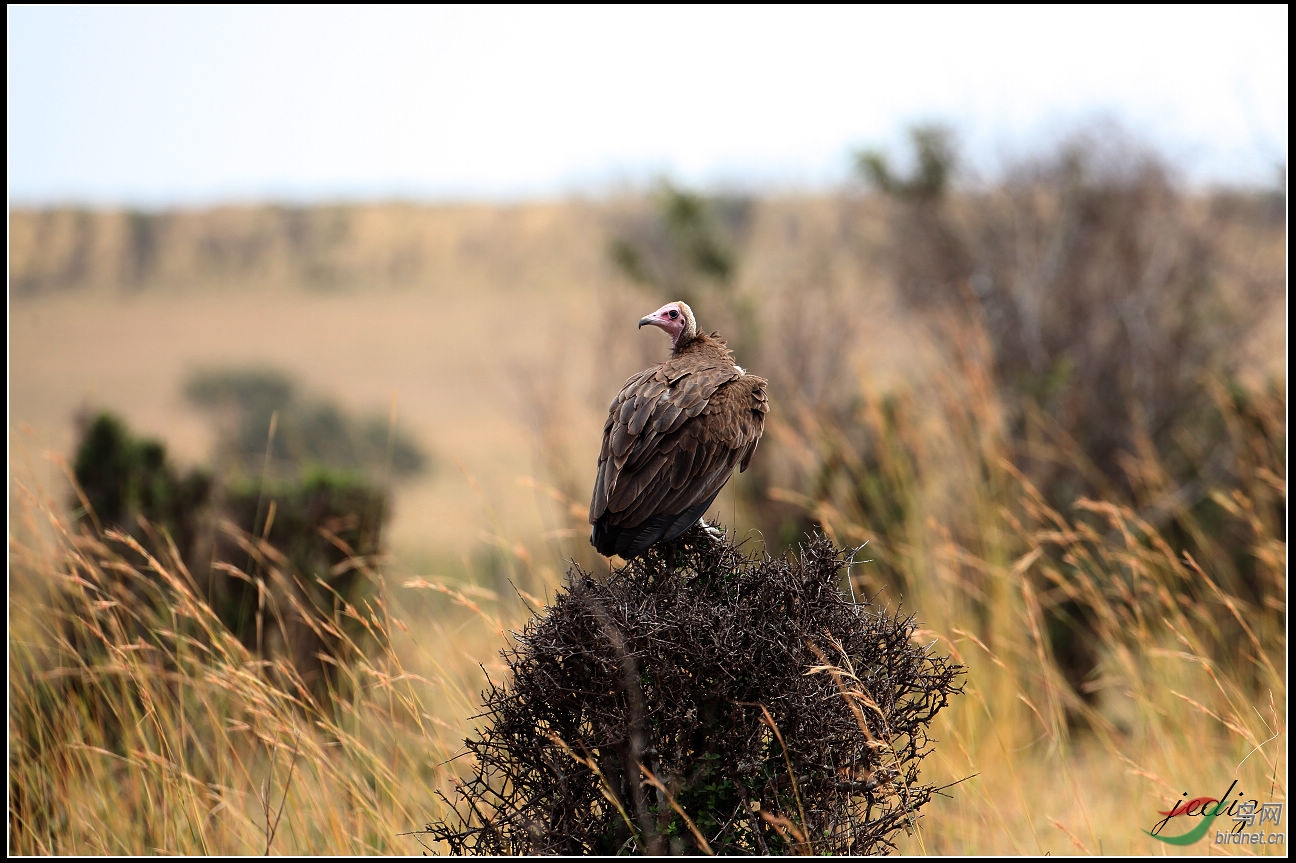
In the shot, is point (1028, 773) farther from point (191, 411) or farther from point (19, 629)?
point (191, 411)

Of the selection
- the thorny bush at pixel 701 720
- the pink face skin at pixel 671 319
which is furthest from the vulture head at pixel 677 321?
the thorny bush at pixel 701 720

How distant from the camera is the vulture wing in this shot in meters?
2.33

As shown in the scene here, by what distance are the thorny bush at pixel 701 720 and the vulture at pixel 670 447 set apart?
0.13 metres

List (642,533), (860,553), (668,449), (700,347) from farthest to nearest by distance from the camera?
(860,553), (700,347), (668,449), (642,533)

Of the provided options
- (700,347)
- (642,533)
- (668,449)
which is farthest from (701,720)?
(700,347)

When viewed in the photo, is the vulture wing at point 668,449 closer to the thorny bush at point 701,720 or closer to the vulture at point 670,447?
the vulture at point 670,447

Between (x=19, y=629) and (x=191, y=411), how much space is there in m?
24.7

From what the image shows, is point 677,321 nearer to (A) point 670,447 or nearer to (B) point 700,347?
(B) point 700,347

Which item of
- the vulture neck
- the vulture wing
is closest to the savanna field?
the vulture wing

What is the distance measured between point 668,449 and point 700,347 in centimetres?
45

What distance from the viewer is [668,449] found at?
243 centimetres

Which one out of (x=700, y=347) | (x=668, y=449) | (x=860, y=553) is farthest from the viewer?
(x=860, y=553)

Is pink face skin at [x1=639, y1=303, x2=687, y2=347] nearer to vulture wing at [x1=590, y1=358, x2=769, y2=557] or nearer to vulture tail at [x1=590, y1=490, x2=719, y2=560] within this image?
vulture wing at [x1=590, y1=358, x2=769, y2=557]

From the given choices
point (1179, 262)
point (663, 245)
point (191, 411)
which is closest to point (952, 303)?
point (1179, 262)
